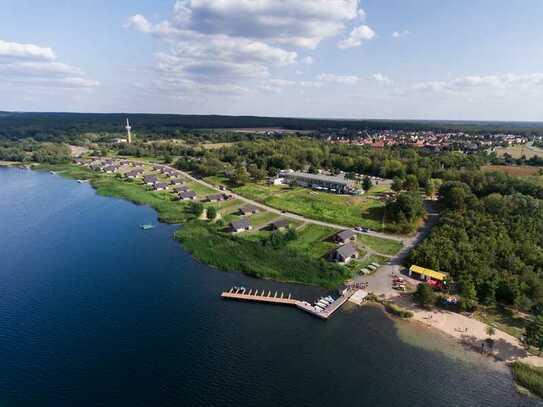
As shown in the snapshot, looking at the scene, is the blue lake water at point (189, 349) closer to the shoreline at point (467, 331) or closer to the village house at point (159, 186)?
the shoreline at point (467, 331)

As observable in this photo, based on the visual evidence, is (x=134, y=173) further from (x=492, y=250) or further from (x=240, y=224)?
(x=492, y=250)

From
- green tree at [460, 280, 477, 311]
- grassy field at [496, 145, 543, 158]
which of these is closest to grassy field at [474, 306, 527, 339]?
green tree at [460, 280, 477, 311]

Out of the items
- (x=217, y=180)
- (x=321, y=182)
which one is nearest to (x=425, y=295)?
(x=321, y=182)

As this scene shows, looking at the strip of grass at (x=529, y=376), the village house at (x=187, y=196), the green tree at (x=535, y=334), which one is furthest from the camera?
the village house at (x=187, y=196)

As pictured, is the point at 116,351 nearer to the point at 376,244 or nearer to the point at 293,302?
the point at 293,302

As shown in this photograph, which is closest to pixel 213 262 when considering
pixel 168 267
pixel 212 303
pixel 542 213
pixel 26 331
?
pixel 168 267

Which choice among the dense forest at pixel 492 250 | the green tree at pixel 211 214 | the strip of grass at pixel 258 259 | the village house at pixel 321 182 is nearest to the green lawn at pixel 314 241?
the strip of grass at pixel 258 259
